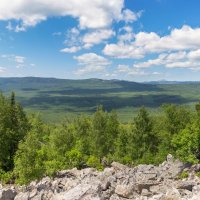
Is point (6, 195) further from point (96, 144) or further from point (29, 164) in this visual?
point (96, 144)

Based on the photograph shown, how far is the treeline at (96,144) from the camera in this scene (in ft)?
237

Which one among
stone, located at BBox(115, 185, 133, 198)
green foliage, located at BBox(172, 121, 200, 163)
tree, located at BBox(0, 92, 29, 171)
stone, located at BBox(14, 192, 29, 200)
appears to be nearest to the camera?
stone, located at BBox(115, 185, 133, 198)

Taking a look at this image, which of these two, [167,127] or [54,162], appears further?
[167,127]

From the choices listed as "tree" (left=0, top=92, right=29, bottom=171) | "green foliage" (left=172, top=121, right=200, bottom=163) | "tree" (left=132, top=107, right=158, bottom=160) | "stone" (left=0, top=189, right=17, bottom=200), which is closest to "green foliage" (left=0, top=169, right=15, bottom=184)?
"tree" (left=0, top=92, right=29, bottom=171)

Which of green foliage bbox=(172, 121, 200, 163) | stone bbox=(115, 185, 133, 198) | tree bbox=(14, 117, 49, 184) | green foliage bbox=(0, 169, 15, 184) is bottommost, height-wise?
green foliage bbox=(0, 169, 15, 184)

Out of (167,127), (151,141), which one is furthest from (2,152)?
(167,127)

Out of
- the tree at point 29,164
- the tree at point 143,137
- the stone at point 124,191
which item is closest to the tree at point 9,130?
the tree at point 29,164

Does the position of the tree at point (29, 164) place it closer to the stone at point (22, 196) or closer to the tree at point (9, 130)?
the tree at point (9, 130)

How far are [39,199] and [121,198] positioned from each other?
10.5 m

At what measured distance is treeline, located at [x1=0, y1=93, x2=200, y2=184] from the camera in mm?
72125

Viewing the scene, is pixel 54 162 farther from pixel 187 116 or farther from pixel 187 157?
pixel 187 116

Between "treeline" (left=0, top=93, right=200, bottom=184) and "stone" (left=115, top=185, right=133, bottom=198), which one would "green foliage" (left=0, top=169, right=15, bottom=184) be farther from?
"stone" (left=115, top=185, right=133, bottom=198)

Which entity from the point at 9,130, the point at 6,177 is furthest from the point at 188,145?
the point at 9,130

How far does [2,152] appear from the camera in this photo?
83000 mm
